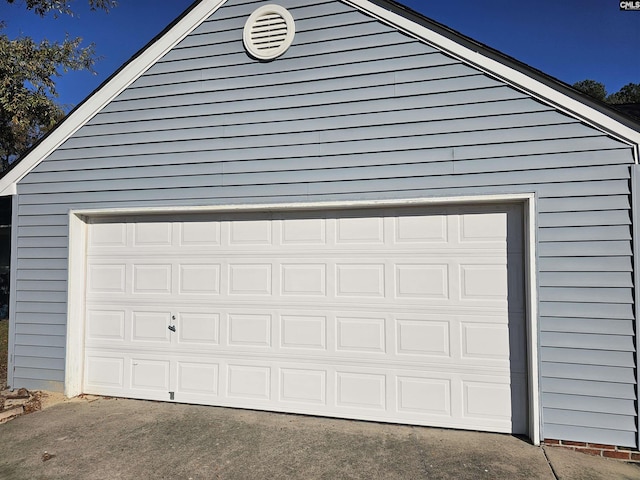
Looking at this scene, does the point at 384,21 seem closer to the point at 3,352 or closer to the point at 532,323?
the point at 532,323

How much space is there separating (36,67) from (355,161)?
7.20 metres

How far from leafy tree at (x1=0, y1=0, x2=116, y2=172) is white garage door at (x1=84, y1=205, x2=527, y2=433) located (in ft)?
13.0

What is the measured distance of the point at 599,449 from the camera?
389 centimetres

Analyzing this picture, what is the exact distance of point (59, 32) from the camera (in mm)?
8766

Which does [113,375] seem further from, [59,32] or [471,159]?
[59,32]

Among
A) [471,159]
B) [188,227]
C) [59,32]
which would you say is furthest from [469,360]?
[59,32]

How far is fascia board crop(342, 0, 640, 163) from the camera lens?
13.1 feet

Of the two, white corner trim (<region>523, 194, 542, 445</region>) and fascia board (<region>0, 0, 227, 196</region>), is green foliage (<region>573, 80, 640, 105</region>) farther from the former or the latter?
fascia board (<region>0, 0, 227, 196</region>)

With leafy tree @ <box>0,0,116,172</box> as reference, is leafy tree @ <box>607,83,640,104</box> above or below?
above

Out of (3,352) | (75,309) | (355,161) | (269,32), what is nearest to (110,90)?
(269,32)

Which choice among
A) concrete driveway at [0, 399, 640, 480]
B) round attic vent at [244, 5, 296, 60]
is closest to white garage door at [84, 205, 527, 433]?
concrete driveway at [0, 399, 640, 480]

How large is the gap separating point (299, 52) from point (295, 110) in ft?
2.27

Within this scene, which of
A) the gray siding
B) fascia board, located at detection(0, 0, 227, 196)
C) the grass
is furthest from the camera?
the grass

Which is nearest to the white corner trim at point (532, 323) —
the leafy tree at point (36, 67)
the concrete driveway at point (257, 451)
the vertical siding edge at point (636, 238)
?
the concrete driveway at point (257, 451)
